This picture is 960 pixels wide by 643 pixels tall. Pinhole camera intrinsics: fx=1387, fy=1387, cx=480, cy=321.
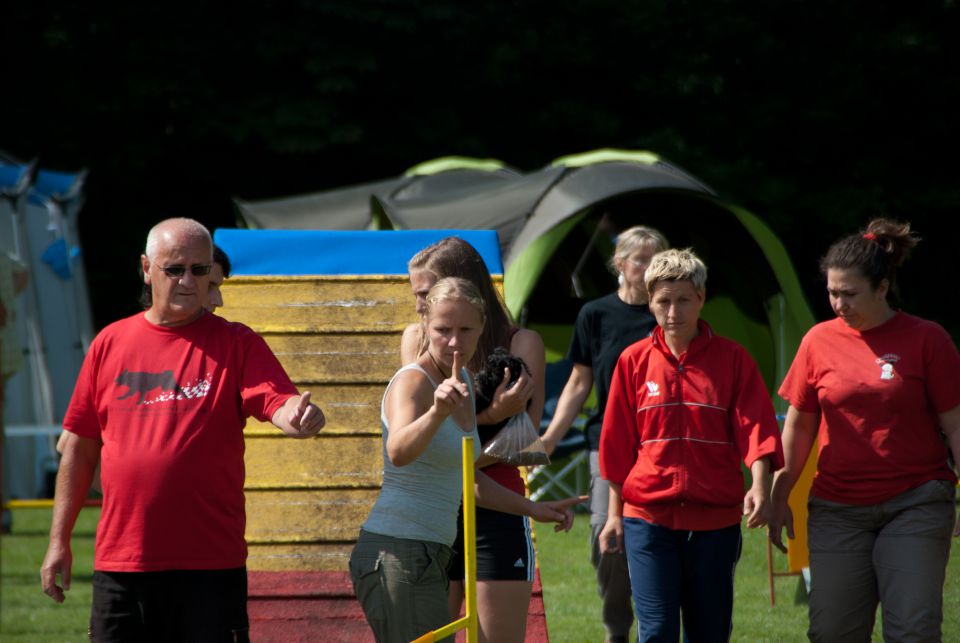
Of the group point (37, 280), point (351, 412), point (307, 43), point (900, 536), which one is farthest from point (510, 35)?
point (900, 536)

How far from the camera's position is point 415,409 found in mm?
3492

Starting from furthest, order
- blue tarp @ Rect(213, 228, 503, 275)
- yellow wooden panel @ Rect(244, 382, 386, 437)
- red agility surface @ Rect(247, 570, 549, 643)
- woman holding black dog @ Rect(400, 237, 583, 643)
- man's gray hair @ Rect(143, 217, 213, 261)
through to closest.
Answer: blue tarp @ Rect(213, 228, 503, 275) → yellow wooden panel @ Rect(244, 382, 386, 437) → red agility surface @ Rect(247, 570, 549, 643) → woman holding black dog @ Rect(400, 237, 583, 643) → man's gray hair @ Rect(143, 217, 213, 261)

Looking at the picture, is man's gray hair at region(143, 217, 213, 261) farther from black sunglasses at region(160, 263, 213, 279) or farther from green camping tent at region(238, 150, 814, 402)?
green camping tent at region(238, 150, 814, 402)

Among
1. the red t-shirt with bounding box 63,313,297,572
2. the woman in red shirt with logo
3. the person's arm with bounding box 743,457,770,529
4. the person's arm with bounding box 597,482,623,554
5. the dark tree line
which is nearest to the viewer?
the red t-shirt with bounding box 63,313,297,572

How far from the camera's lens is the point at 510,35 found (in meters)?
19.9

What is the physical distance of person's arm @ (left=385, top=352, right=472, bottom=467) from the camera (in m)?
3.29

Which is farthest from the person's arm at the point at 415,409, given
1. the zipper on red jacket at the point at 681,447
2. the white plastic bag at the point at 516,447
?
the zipper on red jacket at the point at 681,447

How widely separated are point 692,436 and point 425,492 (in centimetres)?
115

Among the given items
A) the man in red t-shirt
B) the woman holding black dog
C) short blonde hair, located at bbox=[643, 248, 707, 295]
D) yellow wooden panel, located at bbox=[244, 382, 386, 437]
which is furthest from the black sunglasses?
yellow wooden panel, located at bbox=[244, 382, 386, 437]

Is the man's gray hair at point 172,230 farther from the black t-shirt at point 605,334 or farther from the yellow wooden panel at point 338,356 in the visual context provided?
the black t-shirt at point 605,334

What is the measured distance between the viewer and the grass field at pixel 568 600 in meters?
6.23

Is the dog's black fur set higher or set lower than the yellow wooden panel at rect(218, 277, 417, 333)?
lower

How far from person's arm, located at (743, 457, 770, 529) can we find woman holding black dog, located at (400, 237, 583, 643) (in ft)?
2.42

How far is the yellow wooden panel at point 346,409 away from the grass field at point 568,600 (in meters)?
Answer: 1.38
